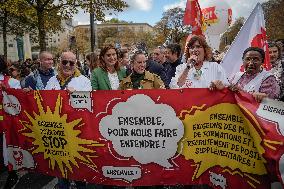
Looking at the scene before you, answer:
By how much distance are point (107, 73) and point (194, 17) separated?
270 centimetres

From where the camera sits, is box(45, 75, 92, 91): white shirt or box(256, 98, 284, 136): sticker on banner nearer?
box(256, 98, 284, 136): sticker on banner

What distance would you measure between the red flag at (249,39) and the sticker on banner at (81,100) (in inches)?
85.9

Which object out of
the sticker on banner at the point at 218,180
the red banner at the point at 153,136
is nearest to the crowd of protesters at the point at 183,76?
the red banner at the point at 153,136

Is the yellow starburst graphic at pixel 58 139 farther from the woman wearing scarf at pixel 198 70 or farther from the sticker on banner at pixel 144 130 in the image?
the woman wearing scarf at pixel 198 70

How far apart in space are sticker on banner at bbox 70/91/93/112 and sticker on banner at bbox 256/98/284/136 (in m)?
1.88

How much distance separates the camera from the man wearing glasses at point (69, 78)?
4707 millimetres

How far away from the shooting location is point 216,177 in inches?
157

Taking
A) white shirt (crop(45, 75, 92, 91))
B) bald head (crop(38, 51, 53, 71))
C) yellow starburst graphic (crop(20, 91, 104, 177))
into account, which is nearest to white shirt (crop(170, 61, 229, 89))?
white shirt (crop(45, 75, 92, 91))

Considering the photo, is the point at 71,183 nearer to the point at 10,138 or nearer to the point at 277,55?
the point at 10,138

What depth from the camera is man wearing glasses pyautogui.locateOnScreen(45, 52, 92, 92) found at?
4.71 meters

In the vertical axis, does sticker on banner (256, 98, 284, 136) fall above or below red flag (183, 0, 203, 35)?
below

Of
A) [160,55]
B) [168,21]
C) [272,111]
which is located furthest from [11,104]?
[168,21]

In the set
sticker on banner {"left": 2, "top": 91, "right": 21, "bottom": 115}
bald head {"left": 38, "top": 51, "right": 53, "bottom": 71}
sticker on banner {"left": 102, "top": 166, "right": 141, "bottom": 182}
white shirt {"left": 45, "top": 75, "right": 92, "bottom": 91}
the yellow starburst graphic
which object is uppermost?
bald head {"left": 38, "top": 51, "right": 53, "bottom": 71}

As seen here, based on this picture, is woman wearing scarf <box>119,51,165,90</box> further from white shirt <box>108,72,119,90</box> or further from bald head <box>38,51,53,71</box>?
bald head <box>38,51,53,71</box>
